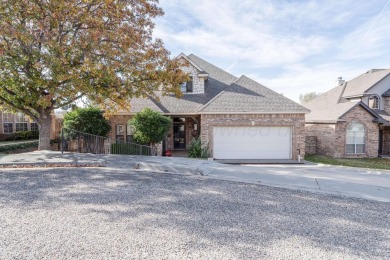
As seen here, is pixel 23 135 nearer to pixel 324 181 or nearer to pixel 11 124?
pixel 11 124

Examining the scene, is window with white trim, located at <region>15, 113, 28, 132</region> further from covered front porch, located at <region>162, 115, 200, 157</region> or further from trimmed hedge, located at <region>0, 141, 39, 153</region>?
covered front porch, located at <region>162, 115, 200, 157</region>

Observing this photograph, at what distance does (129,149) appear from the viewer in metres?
13.7

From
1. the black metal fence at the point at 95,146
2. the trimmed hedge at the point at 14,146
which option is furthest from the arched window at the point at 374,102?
the trimmed hedge at the point at 14,146

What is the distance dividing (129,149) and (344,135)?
14.9 meters

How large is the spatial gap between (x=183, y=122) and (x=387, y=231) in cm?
1362

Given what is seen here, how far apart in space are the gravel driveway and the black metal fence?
6.33 meters

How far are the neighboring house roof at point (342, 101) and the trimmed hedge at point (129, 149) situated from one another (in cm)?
1316

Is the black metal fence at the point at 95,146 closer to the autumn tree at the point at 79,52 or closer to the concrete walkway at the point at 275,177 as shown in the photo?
the autumn tree at the point at 79,52

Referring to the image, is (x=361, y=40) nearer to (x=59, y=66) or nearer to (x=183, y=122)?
(x=183, y=122)

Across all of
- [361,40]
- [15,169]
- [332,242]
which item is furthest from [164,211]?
[361,40]

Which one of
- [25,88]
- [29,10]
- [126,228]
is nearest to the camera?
[126,228]

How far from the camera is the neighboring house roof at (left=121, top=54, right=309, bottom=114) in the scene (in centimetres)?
1357

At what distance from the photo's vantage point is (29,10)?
8367 millimetres

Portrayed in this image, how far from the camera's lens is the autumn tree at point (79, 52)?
27.6ft
